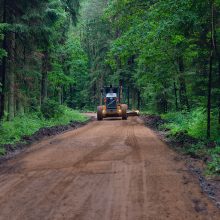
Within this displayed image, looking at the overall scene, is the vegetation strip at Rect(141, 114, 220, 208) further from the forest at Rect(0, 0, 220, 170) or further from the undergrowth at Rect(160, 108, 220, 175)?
the forest at Rect(0, 0, 220, 170)

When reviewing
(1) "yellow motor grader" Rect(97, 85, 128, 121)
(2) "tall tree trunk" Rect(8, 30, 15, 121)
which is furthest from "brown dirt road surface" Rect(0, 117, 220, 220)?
(1) "yellow motor grader" Rect(97, 85, 128, 121)

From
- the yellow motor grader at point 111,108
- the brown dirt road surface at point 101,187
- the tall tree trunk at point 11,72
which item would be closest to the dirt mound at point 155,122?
the yellow motor grader at point 111,108

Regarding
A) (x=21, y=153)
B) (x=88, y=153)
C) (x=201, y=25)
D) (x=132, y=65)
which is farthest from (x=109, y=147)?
(x=132, y=65)

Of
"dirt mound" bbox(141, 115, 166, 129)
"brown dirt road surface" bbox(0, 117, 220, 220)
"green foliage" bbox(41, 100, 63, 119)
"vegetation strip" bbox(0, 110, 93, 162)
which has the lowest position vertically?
"brown dirt road surface" bbox(0, 117, 220, 220)

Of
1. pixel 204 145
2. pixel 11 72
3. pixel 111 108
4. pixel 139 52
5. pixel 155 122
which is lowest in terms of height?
pixel 204 145

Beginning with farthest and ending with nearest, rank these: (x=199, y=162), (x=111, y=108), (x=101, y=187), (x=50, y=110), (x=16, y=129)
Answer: (x=111, y=108), (x=50, y=110), (x=16, y=129), (x=199, y=162), (x=101, y=187)

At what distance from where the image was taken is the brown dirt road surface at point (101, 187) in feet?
18.9

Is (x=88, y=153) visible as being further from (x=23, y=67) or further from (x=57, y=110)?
(x=57, y=110)

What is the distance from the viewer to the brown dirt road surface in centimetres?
575

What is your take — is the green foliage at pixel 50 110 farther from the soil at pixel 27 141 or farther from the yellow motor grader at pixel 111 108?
the yellow motor grader at pixel 111 108

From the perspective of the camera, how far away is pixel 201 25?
541 inches

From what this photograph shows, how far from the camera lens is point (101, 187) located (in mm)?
7215

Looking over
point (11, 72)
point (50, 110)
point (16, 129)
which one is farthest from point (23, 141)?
point (50, 110)

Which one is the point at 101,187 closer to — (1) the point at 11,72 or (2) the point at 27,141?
(2) the point at 27,141
